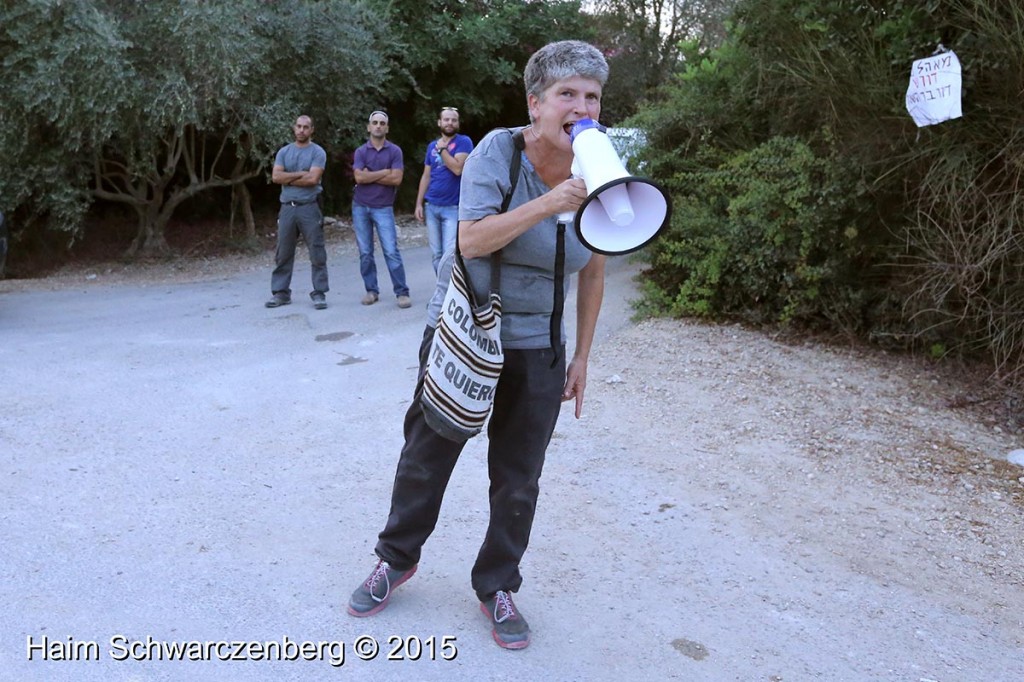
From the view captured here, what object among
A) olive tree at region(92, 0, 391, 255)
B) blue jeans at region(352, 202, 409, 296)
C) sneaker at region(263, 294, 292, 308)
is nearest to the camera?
blue jeans at region(352, 202, 409, 296)

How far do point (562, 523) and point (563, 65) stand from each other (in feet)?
7.36

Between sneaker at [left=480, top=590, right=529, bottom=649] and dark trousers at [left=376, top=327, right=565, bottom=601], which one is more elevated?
dark trousers at [left=376, top=327, right=565, bottom=601]

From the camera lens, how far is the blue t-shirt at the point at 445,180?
8867mm

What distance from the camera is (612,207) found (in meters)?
2.45

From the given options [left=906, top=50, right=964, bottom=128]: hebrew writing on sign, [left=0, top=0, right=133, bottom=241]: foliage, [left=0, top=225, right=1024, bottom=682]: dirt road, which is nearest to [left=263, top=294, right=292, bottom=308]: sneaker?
[left=0, top=225, right=1024, bottom=682]: dirt road

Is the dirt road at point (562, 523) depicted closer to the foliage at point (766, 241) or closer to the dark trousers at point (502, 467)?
the dark trousers at point (502, 467)

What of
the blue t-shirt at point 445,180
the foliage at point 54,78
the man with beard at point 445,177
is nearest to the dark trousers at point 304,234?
the man with beard at point 445,177

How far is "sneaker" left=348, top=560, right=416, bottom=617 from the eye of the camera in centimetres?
335

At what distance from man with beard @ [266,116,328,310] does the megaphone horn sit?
7.10 metres

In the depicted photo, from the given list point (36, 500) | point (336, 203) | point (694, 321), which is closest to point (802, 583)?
point (36, 500)

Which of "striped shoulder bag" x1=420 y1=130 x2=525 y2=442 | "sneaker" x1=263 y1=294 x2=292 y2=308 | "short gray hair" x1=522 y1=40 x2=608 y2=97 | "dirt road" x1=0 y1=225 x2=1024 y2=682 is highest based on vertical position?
"short gray hair" x1=522 y1=40 x2=608 y2=97

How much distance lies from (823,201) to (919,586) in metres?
3.72

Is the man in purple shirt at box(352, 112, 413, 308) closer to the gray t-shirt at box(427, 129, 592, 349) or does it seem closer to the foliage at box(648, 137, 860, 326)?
the foliage at box(648, 137, 860, 326)

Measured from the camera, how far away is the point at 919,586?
12.3 ft
